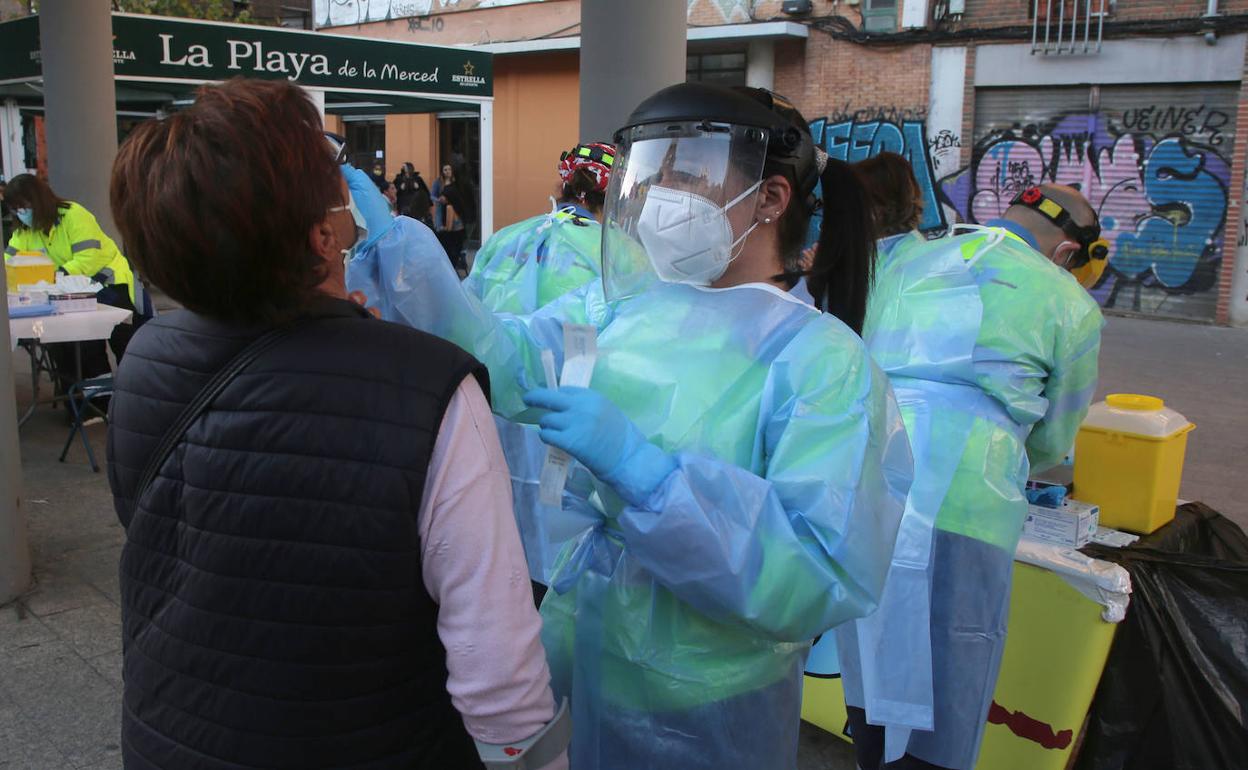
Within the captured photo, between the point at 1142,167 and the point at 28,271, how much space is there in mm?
12037

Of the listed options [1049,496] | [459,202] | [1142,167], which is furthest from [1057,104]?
[1049,496]

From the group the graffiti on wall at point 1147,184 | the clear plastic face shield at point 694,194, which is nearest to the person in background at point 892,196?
the clear plastic face shield at point 694,194

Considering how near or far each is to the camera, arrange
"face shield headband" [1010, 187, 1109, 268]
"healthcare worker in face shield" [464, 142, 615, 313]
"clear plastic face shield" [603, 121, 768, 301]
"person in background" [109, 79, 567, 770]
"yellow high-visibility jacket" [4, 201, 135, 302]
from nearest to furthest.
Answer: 1. "person in background" [109, 79, 567, 770]
2. "clear plastic face shield" [603, 121, 768, 301]
3. "face shield headband" [1010, 187, 1109, 268]
4. "healthcare worker in face shield" [464, 142, 615, 313]
5. "yellow high-visibility jacket" [4, 201, 135, 302]

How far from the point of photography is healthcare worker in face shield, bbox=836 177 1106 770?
2.45 meters

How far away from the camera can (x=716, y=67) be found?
56.0 feet

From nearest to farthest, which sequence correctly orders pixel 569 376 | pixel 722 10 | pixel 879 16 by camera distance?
pixel 569 376
pixel 879 16
pixel 722 10

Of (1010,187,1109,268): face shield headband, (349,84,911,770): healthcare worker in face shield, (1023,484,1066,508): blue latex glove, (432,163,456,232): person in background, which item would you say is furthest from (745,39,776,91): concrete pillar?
(349,84,911,770): healthcare worker in face shield

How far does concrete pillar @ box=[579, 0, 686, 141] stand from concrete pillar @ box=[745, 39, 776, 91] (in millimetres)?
11495

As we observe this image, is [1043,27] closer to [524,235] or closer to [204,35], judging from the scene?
[204,35]

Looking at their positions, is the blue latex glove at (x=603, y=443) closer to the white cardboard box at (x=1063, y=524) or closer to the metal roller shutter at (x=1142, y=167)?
the white cardboard box at (x=1063, y=524)

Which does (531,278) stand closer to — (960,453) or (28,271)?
(960,453)

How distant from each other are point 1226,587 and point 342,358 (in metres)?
2.41

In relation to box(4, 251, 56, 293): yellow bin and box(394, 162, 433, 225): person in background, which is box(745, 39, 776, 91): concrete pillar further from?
box(4, 251, 56, 293): yellow bin

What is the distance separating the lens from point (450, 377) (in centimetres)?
124
